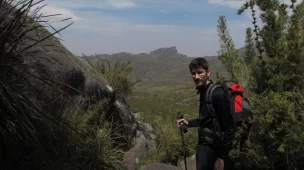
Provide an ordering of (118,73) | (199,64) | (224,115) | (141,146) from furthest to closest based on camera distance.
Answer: (118,73) < (141,146) < (199,64) < (224,115)

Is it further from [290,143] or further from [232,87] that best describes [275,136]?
[232,87]

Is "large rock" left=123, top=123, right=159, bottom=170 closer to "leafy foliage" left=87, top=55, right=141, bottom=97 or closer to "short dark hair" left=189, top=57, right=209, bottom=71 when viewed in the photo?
"leafy foliage" left=87, top=55, right=141, bottom=97

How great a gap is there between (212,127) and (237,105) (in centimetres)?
43

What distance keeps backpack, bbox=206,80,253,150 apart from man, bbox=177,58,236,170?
64 mm

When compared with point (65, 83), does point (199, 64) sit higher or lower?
higher

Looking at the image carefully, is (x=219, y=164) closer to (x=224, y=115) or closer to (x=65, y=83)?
(x=224, y=115)

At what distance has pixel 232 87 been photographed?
15.0 feet

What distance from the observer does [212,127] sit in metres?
4.32

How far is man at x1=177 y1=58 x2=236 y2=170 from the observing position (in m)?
4.16

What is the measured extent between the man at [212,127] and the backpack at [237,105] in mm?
64

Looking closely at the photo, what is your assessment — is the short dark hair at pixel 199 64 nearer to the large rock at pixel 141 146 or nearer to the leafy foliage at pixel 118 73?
the large rock at pixel 141 146

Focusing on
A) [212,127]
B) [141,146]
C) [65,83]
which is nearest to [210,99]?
[212,127]

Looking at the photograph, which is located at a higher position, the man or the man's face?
the man's face

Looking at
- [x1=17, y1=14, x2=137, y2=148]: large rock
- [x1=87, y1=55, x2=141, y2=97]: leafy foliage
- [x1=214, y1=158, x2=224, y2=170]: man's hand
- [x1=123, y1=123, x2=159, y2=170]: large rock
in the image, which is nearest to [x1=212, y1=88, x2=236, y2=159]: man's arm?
[x1=214, y1=158, x2=224, y2=170]: man's hand
